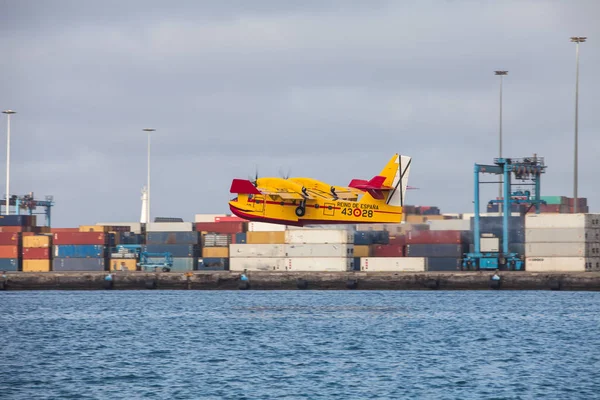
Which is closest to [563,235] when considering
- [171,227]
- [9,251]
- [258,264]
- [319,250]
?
[319,250]

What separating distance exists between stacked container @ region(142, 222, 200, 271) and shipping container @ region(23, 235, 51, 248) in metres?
13.3

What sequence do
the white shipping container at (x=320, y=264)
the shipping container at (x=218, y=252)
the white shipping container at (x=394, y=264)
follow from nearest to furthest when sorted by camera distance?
the white shipping container at (x=394, y=264)
the white shipping container at (x=320, y=264)
the shipping container at (x=218, y=252)

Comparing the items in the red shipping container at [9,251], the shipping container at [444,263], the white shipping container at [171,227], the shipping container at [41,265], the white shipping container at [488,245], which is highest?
the white shipping container at [171,227]

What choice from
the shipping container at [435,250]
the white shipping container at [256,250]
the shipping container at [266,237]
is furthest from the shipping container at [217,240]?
the shipping container at [435,250]

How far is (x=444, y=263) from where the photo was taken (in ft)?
429

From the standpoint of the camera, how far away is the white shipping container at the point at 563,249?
124750 mm

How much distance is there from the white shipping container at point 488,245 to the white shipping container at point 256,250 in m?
25.1

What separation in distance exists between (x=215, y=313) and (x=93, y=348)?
2778cm

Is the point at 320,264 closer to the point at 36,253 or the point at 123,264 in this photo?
the point at 123,264

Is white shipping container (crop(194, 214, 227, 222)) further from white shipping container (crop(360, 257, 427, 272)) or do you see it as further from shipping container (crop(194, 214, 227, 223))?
white shipping container (crop(360, 257, 427, 272))

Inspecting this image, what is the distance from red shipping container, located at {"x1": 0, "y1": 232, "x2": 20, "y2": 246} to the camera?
147875 mm

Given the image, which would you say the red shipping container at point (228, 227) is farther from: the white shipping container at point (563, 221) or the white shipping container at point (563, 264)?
the white shipping container at point (563, 264)

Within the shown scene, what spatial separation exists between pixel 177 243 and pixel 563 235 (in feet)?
171

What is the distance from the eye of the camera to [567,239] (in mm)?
125125
